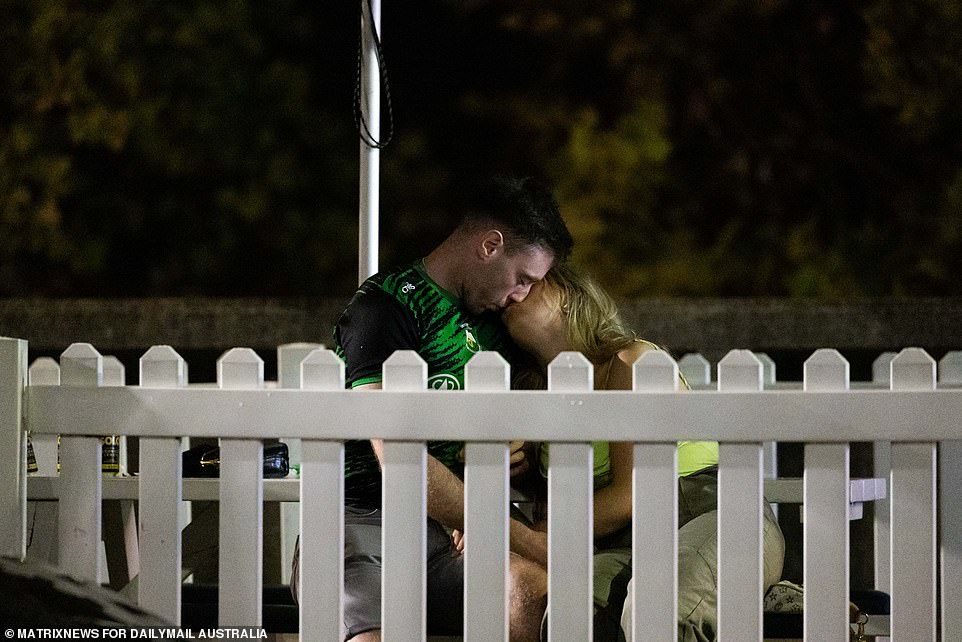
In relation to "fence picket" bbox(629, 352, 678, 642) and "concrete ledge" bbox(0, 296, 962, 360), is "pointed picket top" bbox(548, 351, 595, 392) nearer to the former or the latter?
"fence picket" bbox(629, 352, 678, 642)

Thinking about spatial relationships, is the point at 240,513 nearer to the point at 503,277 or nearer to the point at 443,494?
the point at 443,494

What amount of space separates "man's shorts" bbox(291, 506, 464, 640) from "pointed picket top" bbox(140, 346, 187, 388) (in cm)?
55

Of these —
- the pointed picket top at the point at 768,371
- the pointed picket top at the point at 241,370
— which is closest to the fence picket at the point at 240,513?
the pointed picket top at the point at 241,370

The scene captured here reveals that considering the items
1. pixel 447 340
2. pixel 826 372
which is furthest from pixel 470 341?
pixel 826 372

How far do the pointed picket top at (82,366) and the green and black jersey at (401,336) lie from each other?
0.62 m

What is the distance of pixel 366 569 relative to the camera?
2932 millimetres

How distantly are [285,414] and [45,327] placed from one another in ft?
10.2

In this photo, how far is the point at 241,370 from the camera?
8.53 feet

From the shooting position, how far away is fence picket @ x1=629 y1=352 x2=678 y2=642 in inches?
99.7

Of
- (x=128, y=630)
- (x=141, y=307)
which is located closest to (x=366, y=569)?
(x=128, y=630)

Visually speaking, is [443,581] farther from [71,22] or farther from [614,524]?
[71,22]

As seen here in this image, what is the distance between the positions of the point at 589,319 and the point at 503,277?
295 millimetres

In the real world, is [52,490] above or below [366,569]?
above

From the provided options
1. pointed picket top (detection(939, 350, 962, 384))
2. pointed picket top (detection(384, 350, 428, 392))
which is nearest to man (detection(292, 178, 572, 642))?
pointed picket top (detection(384, 350, 428, 392))
